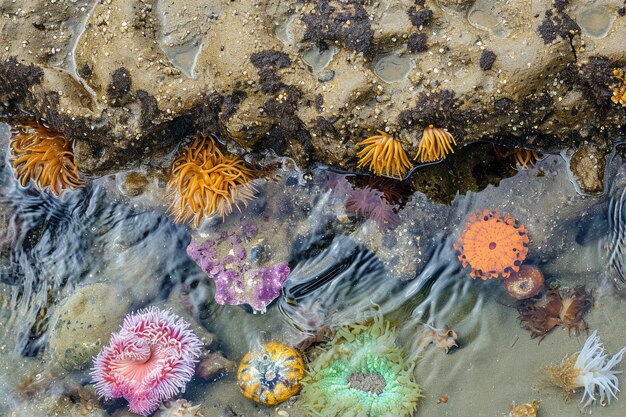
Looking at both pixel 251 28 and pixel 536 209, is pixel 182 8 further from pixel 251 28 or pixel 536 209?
pixel 536 209

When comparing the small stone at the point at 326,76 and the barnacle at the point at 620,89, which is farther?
the small stone at the point at 326,76

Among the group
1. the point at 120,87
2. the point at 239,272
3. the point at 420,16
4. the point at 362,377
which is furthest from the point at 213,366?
the point at 420,16

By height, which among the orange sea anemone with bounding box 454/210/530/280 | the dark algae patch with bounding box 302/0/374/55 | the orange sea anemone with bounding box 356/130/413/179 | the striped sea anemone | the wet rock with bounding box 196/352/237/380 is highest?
the dark algae patch with bounding box 302/0/374/55

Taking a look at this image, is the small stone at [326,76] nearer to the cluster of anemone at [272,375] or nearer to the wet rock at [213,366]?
the cluster of anemone at [272,375]

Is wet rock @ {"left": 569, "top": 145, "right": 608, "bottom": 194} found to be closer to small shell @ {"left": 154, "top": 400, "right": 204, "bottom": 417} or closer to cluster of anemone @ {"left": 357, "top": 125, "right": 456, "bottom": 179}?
cluster of anemone @ {"left": 357, "top": 125, "right": 456, "bottom": 179}

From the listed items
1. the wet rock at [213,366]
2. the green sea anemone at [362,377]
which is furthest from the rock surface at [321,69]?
the wet rock at [213,366]

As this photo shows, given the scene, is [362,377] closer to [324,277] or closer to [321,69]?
[324,277]

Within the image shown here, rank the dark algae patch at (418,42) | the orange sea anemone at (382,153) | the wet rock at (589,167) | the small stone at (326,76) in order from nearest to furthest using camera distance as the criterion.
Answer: the dark algae patch at (418,42) → the small stone at (326,76) → the orange sea anemone at (382,153) → the wet rock at (589,167)

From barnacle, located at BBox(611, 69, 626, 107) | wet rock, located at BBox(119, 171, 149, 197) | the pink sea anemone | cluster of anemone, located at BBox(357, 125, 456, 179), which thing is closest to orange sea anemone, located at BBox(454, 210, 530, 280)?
cluster of anemone, located at BBox(357, 125, 456, 179)
